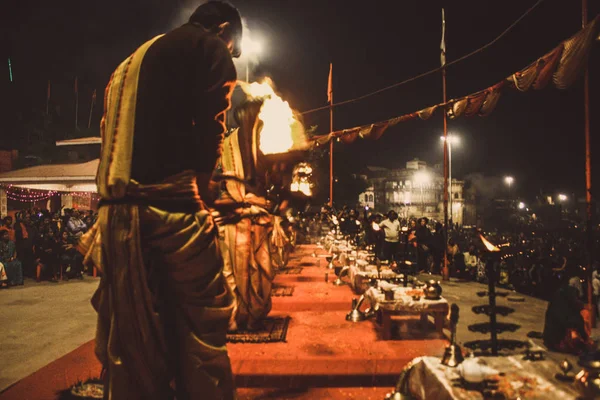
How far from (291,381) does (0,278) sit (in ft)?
37.4

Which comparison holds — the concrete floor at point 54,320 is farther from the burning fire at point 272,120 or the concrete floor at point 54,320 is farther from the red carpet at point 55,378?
the burning fire at point 272,120

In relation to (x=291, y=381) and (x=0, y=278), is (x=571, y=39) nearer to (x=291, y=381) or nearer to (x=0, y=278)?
(x=291, y=381)

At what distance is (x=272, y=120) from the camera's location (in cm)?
630

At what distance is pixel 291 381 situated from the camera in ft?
14.9

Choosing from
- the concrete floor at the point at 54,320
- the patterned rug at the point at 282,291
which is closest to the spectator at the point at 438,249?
the concrete floor at the point at 54,320

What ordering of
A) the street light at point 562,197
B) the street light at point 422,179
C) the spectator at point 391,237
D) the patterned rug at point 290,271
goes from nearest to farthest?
the patterned rug at point 290,271
the spectator at point 391,237
the street light at point 562,197
the street light at point 422,179

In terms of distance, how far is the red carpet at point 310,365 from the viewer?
4.37 m

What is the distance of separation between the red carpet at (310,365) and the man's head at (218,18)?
3.48m

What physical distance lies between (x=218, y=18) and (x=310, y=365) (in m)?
3.78

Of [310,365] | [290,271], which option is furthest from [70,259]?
[310,365]

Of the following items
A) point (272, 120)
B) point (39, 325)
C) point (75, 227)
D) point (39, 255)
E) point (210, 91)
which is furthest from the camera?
point (75, 227)

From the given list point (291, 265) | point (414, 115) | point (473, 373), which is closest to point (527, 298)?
point (414, 115)

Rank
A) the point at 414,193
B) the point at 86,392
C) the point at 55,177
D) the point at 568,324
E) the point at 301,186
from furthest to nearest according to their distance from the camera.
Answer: the point at 414,193 < the point at 55,177 < the point at 301,186 < the point at 568,324 < the point at 86,392

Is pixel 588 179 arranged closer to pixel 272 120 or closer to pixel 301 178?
pixel 272 120
